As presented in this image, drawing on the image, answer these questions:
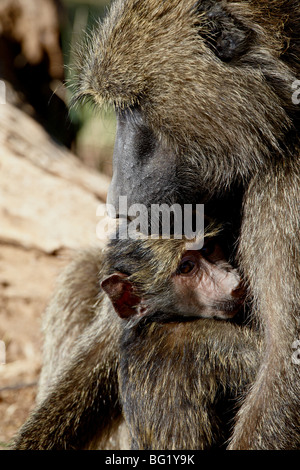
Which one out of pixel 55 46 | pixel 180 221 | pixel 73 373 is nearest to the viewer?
pixel 180 221

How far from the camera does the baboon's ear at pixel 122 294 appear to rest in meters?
3.18

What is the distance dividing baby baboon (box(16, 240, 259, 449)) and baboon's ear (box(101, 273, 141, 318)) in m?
0.02

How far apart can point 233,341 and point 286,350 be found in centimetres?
37

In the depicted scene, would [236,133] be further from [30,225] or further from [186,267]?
[30,225]

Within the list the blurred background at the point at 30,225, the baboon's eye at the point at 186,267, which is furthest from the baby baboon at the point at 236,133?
the blurred background at the point at 30,225

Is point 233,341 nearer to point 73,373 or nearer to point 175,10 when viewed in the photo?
point 73,373

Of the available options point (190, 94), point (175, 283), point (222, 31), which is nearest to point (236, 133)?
point (190, 94)

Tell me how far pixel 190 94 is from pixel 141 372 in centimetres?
126

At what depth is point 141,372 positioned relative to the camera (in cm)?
319

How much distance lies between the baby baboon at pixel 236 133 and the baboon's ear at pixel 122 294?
401 millimetres

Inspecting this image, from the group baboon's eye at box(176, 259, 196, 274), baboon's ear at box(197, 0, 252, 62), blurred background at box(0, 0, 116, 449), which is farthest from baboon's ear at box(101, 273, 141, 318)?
blurred background at box(0, 0, 116, 449)

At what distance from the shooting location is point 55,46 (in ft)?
21.5
